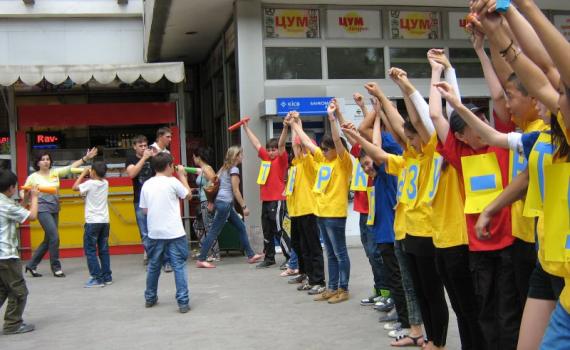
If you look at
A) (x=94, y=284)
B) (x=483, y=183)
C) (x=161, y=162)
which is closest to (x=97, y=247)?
(x=94, y=284)

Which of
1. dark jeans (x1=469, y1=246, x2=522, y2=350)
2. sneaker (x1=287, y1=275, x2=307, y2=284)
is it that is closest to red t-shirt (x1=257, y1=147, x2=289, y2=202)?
sneaker (x1=287, y1=275, x2=307, y2=284)

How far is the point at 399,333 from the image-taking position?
541 cm

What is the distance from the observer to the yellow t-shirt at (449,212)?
420 centimetres

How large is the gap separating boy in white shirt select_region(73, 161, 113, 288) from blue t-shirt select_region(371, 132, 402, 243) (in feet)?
14.6

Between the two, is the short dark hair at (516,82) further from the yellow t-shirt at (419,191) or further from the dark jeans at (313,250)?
the dark jeans at (313,250)

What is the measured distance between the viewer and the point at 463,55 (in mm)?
12133

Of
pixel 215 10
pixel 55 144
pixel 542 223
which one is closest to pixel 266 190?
pixel 215 10

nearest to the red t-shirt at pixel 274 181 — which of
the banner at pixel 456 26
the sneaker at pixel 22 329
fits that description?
the sneaker at pixel 22 329

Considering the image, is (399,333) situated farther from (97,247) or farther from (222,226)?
(97,247)

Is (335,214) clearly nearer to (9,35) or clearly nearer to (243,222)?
(243,222)

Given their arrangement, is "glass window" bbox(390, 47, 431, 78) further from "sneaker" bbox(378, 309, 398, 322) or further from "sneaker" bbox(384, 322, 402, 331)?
"sneaker" bbox(384, 322, 402, 331)

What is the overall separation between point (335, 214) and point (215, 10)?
618cm

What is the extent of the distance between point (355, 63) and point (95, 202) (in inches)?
216

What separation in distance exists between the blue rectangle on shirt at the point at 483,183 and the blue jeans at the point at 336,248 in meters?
2.91
